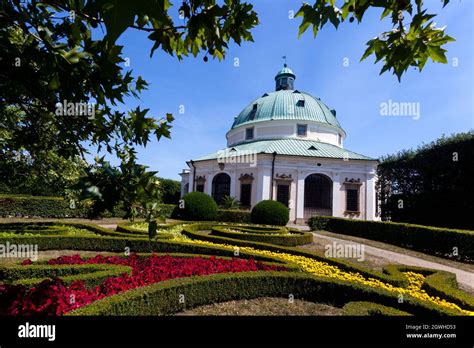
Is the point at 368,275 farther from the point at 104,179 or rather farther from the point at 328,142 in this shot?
the point at 328,142

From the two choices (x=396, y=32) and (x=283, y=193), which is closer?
(x=396, y=32)

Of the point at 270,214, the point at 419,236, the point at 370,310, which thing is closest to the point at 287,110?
the point at 270,214

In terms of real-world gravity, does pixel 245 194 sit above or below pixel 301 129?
below

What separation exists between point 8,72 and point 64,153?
5.59ft

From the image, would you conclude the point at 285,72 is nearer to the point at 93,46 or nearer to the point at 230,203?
the point at 230,203

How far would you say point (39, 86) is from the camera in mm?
2588

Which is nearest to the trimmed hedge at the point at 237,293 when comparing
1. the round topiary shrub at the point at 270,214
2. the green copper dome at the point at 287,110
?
the round topiary shrub at the point at 270,214

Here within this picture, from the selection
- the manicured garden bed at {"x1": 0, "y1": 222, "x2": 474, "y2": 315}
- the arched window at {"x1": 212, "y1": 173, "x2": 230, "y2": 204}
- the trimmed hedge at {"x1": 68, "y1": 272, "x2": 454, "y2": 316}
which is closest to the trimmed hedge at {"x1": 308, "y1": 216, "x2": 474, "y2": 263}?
the manicured garden bed at {"x1": 0, "y1": 222, "x2": 474, "y2": 315}

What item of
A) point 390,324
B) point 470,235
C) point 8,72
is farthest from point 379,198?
point 8,72

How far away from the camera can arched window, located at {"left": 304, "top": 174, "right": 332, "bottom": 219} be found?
30203mm

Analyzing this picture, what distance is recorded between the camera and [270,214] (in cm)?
2238

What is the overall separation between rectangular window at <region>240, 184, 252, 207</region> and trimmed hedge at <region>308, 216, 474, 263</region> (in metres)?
10.4

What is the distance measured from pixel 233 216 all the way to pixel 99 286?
1970 cm

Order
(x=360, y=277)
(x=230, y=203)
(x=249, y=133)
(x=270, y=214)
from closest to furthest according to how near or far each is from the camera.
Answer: (x=360, y=277) < (x=270, y=214) < (x=230, y=203) < (x=249, y=133)
